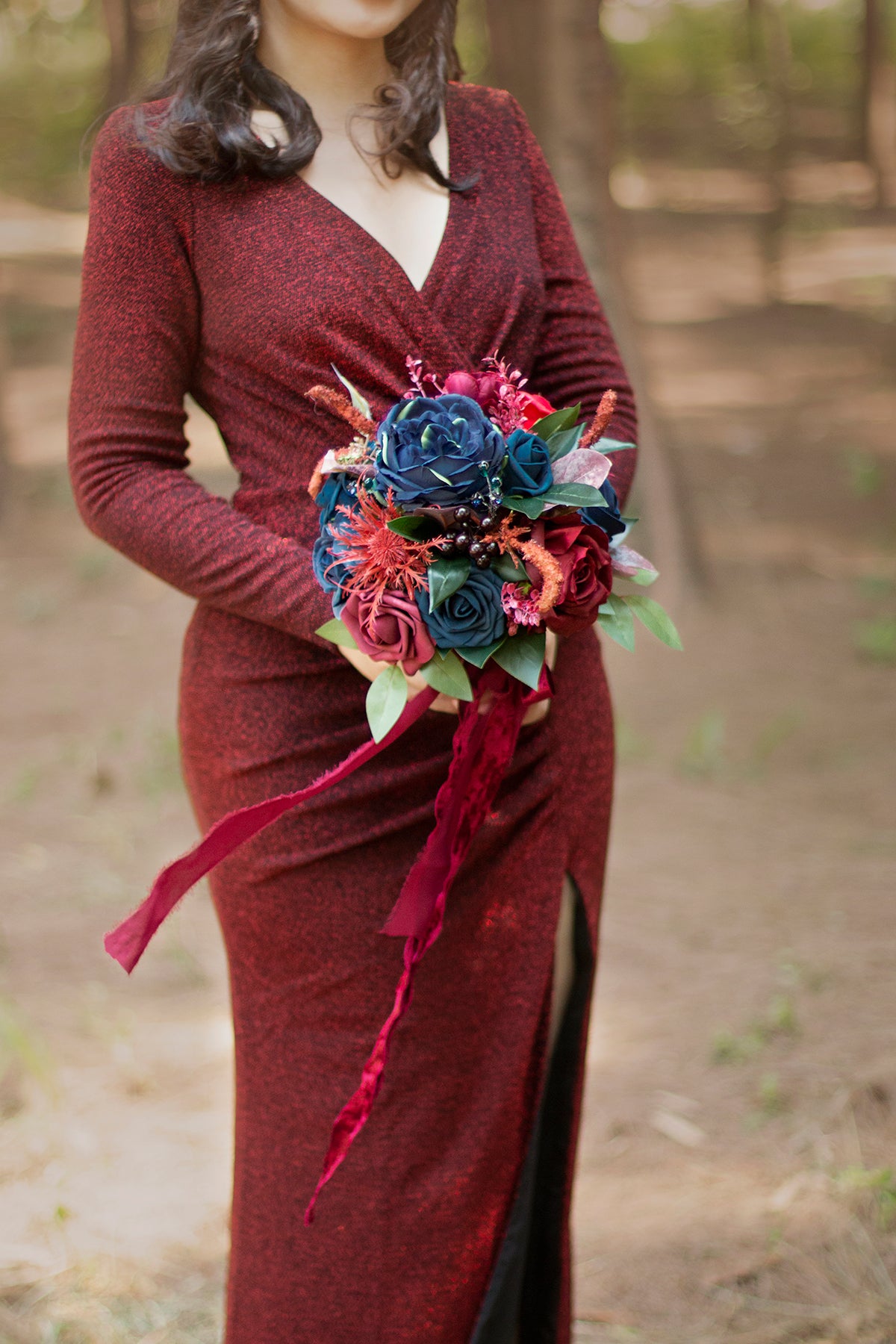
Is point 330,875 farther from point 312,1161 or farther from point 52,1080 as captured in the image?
point 52,1080

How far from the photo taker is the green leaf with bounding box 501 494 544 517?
138 centimetres

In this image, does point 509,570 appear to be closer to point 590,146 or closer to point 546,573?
point 546,573

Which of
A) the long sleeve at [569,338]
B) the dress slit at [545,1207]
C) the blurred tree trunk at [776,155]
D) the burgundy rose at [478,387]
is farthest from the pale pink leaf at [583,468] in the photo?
the blurred tree trunk at [776,155]

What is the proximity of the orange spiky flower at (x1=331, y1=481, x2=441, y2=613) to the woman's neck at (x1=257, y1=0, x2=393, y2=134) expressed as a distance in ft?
1.96

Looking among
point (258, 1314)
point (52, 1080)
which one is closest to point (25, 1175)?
point (52, 1080)

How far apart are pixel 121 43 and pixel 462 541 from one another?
1110cm

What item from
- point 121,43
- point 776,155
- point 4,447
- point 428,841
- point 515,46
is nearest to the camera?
point 428,841

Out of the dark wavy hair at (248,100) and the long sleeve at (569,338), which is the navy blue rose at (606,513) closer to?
the long sleeve at (569,338)

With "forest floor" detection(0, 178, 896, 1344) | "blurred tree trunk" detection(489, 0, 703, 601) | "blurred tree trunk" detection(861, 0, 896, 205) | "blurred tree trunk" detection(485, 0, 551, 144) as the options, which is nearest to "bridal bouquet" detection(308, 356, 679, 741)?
"forest floor" detection(0, 178, 896, 1344)

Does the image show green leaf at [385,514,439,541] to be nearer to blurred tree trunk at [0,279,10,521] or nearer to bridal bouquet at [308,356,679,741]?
bridal bouquet at [308,356,679,741]

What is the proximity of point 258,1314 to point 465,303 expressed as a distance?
1.33 m

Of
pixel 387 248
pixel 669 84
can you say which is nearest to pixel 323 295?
pixel 387 248

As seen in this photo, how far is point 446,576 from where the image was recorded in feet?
4.47

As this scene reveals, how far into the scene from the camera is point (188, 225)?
1575mm
